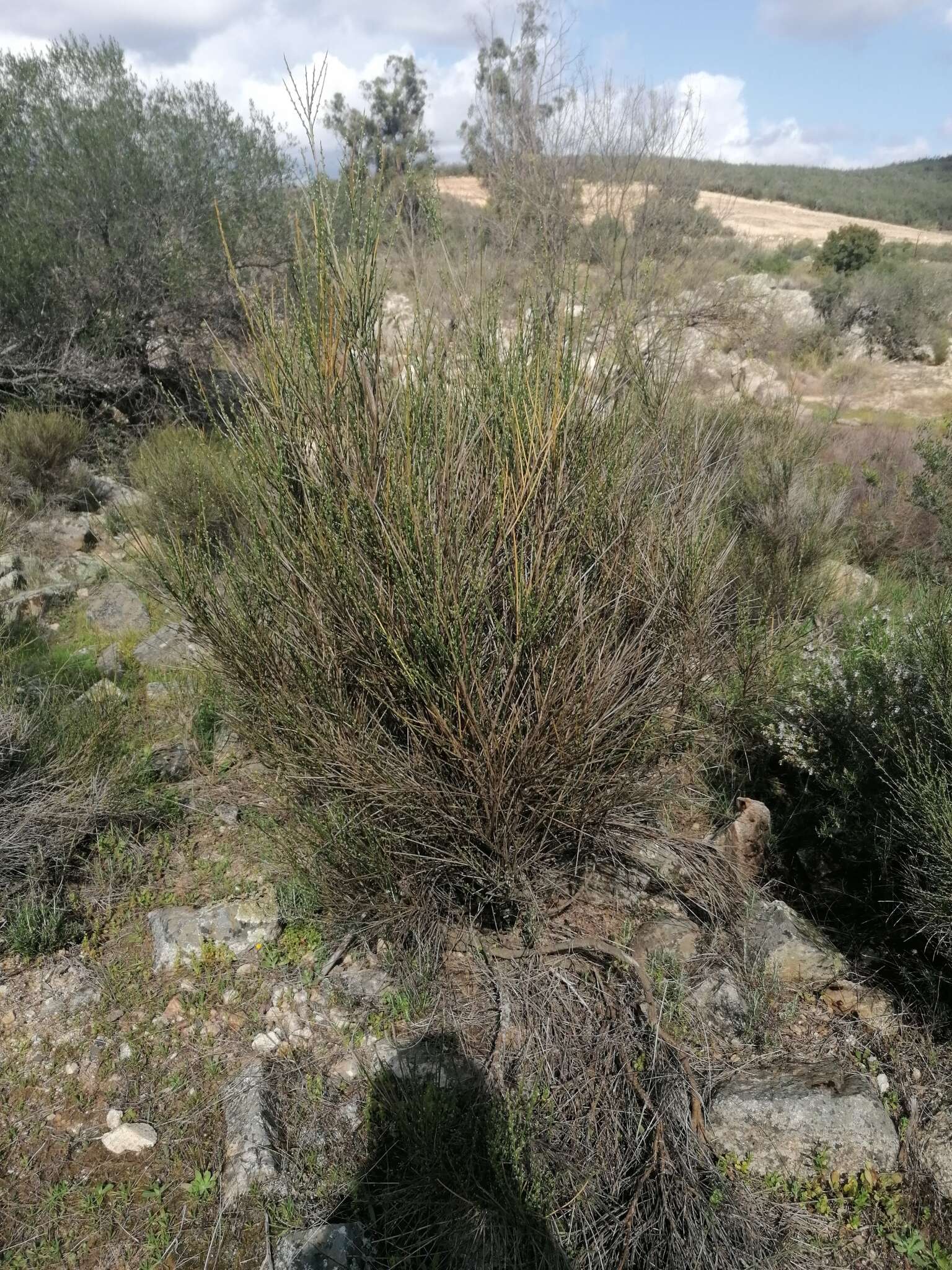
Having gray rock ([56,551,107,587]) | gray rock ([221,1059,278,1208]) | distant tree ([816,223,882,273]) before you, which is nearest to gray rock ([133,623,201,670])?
gray rock ([56,551,107,587])

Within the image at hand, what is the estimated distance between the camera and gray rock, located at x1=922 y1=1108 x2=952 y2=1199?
1905mm

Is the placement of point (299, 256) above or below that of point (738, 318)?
above

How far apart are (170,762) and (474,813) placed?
1699 mm

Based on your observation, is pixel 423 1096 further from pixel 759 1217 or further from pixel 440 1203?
pixel 759 1217

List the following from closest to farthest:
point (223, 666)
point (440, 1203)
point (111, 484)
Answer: point (440, 1203) < point (223, 666) < point (111, 484)

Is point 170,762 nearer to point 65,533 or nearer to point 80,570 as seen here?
point 80,570

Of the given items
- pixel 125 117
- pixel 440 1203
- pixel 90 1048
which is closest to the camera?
pixel 440 1203

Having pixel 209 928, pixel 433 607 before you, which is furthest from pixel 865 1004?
pixel 209 928

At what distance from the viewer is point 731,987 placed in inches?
91.7

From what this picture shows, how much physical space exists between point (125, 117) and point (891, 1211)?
9521mm


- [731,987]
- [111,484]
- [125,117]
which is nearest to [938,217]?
[125,117]

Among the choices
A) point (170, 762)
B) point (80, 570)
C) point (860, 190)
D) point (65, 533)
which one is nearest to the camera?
point (170, 762)

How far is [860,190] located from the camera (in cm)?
4006

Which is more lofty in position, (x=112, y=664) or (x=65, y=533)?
(x=112, y=664)
